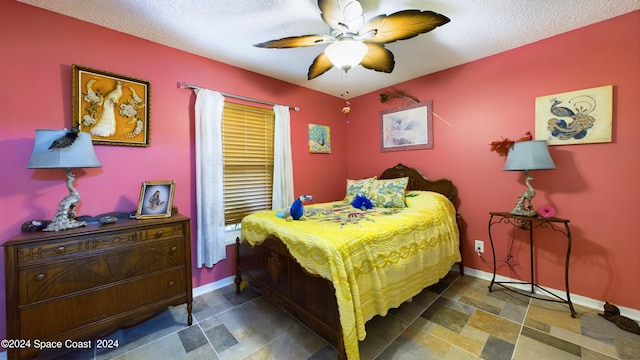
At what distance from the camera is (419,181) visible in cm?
313

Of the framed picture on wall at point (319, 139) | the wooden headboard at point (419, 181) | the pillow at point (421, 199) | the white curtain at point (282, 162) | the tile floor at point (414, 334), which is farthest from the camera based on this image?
the framed picture on wall at point (319, 139)

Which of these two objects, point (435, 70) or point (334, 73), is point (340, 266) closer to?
point (334, 73)

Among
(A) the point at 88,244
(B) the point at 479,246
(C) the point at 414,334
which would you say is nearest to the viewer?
(A) the point at 88,244

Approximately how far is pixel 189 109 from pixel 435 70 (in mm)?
2876

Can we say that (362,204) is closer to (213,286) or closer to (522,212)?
(522,212)

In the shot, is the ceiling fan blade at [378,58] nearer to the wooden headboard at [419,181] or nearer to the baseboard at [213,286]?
the wooden headboard at [419,181]

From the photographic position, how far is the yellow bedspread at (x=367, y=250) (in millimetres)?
1430

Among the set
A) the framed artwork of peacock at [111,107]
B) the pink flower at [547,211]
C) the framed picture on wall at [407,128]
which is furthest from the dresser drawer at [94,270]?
the pink flower at [547,211]

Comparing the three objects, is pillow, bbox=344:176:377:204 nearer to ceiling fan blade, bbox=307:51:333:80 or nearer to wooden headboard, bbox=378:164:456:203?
wooden headboard, bbox=378:164:456:203

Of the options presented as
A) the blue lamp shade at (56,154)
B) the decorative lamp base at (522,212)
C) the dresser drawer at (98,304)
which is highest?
the blue lamp shade at (56,154)

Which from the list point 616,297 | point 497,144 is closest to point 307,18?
point 497,144

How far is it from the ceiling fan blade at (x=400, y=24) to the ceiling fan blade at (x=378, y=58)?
101 mm

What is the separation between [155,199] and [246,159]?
1037 millimetres

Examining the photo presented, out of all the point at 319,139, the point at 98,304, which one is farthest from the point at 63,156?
the point at 319,139
